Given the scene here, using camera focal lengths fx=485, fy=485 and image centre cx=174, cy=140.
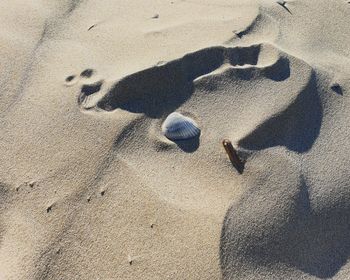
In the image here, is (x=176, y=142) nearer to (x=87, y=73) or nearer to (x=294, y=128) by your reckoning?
(x=294, y=128)

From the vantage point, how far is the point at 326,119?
2.01m

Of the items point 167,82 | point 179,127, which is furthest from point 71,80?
point 179,127

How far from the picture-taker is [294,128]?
197 centimetres

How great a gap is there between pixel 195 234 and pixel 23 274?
0.59 meters

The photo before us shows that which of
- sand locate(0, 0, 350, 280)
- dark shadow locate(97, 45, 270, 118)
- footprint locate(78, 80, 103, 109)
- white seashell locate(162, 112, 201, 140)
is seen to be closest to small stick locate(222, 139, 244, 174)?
sand locate(0, 0, 350, 280)

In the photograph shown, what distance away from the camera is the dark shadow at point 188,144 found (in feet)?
6.31

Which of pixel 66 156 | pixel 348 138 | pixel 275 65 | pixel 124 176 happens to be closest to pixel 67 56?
pixel 66 156

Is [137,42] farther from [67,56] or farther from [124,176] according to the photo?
[124,176]

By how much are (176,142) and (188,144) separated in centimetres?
5

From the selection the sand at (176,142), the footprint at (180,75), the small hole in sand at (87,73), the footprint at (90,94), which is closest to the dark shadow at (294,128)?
the sand at (176,142)

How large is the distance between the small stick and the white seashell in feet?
0.53

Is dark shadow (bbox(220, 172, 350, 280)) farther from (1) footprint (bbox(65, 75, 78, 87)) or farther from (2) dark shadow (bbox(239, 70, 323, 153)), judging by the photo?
(1) footprint (bbox(65, 75, 78, 87))

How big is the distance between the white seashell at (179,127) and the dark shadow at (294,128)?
0.20 meters

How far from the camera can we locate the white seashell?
6.31 ft
